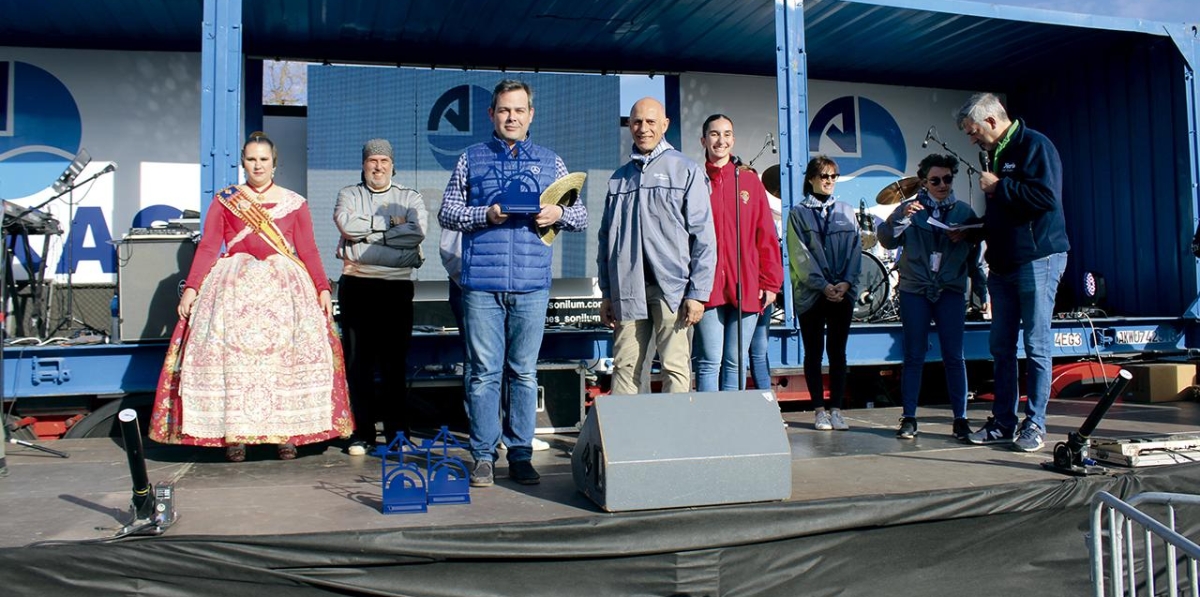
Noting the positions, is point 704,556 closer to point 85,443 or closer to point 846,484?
point 846,484

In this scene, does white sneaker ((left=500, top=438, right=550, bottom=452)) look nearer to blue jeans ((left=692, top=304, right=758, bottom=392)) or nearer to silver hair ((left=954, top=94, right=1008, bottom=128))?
blue jeans ((left=692, top=304, right=758, bottom=392))

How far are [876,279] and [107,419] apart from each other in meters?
6.16

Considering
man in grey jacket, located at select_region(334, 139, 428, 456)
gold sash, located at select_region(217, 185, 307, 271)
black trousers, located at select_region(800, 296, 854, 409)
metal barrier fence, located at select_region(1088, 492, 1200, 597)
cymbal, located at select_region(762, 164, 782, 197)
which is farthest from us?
cymbal, located at select_region(762, 164, 782, 197)

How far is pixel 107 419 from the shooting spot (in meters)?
5.20

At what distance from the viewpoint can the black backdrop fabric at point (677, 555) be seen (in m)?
2.68

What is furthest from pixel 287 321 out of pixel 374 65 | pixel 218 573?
pixel 374 65

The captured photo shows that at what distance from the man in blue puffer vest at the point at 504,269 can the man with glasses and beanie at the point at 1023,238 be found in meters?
1.99

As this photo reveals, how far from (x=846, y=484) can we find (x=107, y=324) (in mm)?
6278

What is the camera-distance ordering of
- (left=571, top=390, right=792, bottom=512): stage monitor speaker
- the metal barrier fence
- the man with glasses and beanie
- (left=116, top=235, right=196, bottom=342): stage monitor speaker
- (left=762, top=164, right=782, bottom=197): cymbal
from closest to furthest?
the metal barrier fence, (left=571, top=390, right=792, bottom=512): stage monitor speaker, the man with glasses and beanie, (left=116, top=235, right=196, bottom=342): stage monitor speaker, (left=762, top=164, right=782, bottom=197): cymbal

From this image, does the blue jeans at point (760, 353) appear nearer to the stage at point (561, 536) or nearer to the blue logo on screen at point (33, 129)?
the stage at point (561, 536)

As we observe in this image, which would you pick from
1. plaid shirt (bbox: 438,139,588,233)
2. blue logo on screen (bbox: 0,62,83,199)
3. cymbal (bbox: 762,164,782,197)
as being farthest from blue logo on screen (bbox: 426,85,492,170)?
plaid shirt (bbox: 438,139,588,233)

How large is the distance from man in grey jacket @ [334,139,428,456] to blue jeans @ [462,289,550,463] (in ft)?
3.28

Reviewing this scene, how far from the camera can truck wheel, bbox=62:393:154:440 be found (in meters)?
5.14

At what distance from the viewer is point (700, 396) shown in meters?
3.28
